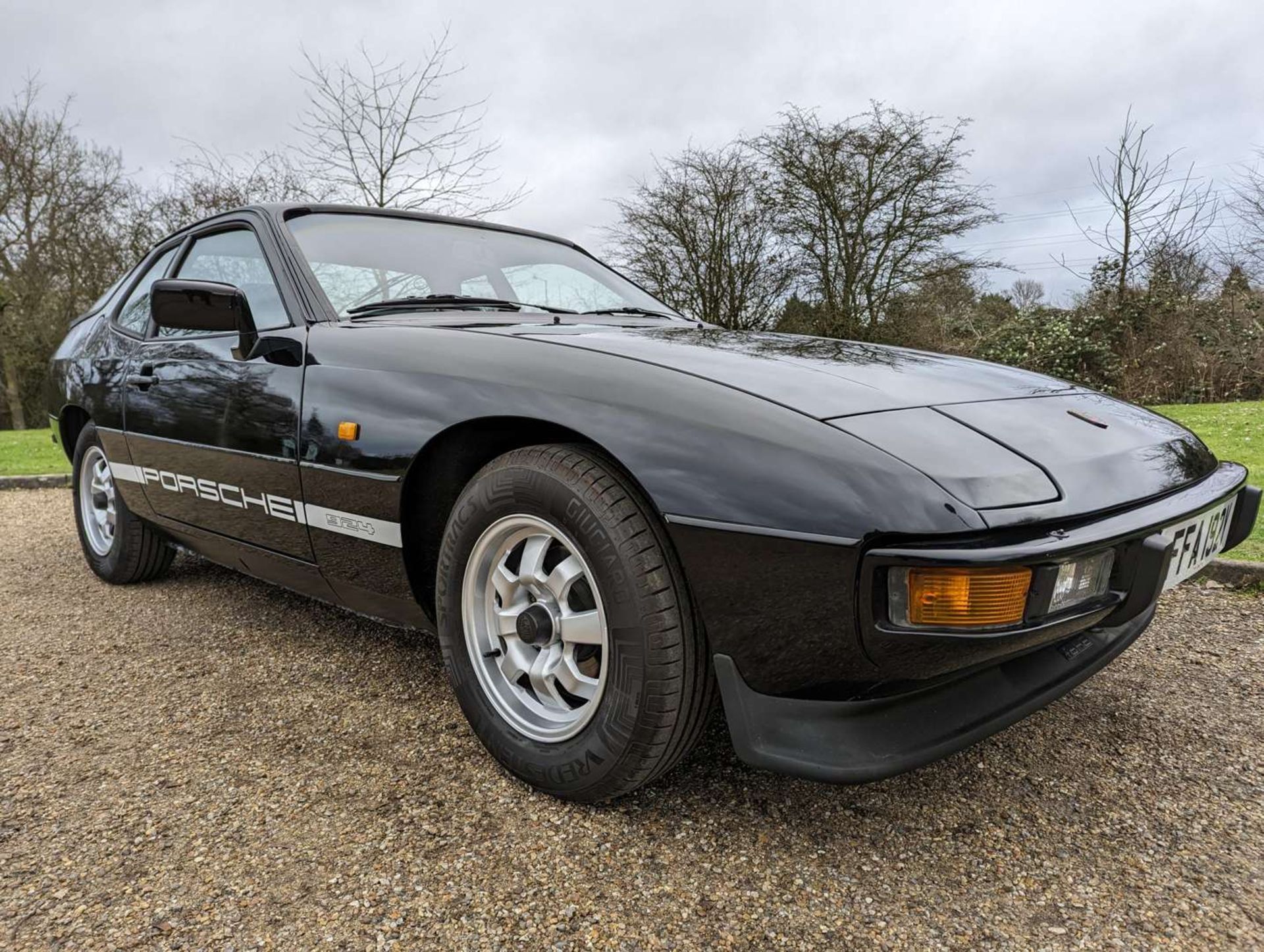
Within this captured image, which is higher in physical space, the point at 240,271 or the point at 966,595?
the point at 240,271

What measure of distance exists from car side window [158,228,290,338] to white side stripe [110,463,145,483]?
0.50 m

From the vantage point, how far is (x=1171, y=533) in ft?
4.93

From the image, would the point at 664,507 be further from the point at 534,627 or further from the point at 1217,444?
the point at 1217,444

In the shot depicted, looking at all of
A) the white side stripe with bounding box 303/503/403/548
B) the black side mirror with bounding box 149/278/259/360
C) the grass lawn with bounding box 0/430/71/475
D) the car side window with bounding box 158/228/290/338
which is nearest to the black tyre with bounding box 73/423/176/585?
the car side window with bounding box 158/228/290/338

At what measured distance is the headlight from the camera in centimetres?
131

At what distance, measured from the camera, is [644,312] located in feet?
9.48

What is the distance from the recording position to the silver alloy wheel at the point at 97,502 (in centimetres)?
338

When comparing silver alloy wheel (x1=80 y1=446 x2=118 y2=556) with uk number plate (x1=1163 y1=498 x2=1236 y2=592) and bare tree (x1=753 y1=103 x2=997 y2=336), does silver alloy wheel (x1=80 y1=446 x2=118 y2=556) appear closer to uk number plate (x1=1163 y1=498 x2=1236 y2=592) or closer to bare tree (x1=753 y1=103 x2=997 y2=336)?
uk number plate (x1=1163 y1=498 x2=1236 y2=592)

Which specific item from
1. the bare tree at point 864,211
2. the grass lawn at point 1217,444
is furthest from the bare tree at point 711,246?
the grass lawn at point 1217,444

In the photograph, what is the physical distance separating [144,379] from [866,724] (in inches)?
103

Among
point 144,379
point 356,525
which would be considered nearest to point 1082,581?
point 356,525

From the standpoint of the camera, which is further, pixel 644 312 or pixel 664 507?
pixel 644 312

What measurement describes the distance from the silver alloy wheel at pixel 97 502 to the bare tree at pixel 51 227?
15433 millimetres

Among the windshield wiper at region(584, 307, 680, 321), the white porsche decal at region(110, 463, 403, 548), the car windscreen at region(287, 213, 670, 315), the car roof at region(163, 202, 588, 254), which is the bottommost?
the white porsche decal at region(110, 463, 403, 548)
